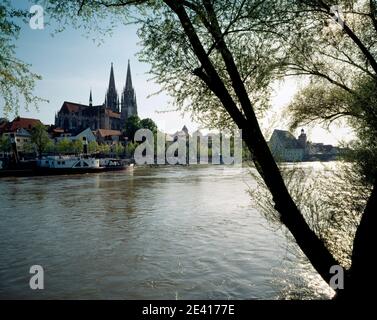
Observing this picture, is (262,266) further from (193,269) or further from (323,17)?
(323,17)

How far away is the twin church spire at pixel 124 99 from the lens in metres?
183

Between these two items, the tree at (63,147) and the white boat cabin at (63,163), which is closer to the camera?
the white boat cabin at (63,163)

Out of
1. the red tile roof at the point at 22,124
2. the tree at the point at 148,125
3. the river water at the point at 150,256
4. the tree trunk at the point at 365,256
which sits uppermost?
the tree at the point at 148,125

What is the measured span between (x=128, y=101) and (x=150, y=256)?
174824 millimetres

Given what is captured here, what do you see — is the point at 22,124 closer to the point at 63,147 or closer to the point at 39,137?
the point at 63,147

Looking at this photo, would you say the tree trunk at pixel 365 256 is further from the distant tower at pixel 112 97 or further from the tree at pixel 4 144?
the distant tower at pixel 112 97

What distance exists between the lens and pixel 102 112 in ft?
541

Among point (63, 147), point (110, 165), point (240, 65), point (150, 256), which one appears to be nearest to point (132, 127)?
point (63, 147)

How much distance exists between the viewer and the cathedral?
154 meters

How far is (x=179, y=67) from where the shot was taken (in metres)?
5.97

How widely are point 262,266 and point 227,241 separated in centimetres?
408

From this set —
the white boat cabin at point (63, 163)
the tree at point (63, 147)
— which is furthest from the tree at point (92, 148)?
the white boat cabin at point (63, 163)

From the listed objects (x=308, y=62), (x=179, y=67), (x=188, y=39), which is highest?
(x=308, y=62)
